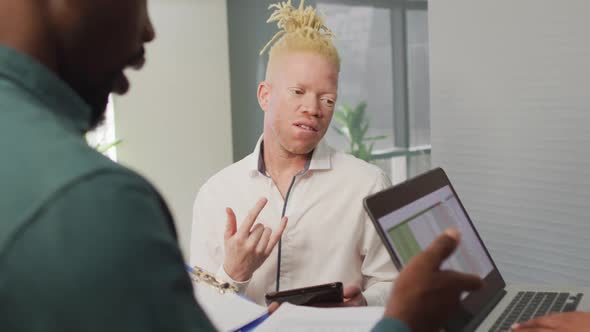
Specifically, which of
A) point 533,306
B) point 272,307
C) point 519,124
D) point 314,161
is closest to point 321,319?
point 272,307

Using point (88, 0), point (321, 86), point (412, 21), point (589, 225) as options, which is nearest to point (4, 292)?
point (88, 0)

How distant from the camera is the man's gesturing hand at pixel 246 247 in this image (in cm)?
142

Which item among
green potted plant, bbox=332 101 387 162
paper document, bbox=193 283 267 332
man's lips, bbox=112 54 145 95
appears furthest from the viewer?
green potted plant, bbox=332 101 387 162

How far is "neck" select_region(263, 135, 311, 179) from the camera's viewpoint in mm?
1706

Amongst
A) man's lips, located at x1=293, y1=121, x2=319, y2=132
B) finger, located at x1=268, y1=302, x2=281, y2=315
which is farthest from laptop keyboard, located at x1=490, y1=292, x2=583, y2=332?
man's lips, located at x1=293, y1=121, x2=319, y2=132

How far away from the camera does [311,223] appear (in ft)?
5.40

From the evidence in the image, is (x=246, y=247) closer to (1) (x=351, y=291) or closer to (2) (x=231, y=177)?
(1) (x=351, y=291)

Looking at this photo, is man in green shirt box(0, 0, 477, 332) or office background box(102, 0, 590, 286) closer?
man in green shirt box(0, 0, 477, 332)

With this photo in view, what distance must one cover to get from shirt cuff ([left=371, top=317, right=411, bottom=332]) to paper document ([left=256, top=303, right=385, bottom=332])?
0.49 meters

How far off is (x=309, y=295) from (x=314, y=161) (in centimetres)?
48

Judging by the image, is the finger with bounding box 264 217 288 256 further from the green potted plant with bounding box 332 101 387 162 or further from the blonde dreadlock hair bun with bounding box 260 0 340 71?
the green potted plant with bounding box 332 101 387 162

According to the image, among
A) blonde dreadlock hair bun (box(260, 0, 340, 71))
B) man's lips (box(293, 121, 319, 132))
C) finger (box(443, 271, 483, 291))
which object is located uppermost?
blonde dreadlock hair bun (box(260, 0, 340, 71))

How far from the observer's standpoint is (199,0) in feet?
15.0

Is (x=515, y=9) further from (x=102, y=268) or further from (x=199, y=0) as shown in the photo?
(x=199, y=0)
